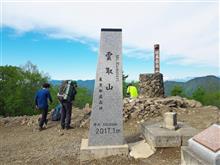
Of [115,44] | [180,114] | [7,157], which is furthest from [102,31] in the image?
[180,114]

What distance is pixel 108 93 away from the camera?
665 cm

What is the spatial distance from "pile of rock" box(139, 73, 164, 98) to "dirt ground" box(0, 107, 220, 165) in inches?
68.7

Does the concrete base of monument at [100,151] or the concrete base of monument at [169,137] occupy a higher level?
the concrete base of monument at [169,137]

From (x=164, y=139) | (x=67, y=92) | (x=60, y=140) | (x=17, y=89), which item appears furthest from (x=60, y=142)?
(x=17, y=89)

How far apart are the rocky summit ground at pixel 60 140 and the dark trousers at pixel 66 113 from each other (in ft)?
1.08

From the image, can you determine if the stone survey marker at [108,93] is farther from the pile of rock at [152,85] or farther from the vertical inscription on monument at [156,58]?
the vertical inscription on monument at [156,58]

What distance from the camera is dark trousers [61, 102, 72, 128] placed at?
33.2 feet

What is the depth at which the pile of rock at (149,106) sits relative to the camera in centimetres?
1159

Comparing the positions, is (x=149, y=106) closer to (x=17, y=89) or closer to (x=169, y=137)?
(x=169, y=137)

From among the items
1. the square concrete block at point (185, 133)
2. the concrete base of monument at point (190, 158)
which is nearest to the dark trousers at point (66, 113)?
the square concrete block at point (185, 133)

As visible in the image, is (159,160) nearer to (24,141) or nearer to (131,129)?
(131,129)

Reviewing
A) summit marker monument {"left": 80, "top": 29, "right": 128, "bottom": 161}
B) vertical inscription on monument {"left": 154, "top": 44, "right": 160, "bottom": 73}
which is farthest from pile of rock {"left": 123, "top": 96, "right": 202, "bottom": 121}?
summit marker monument {"left": 80, "top": 29, "right": 128, "bottom": 161}

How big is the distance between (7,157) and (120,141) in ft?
10.0

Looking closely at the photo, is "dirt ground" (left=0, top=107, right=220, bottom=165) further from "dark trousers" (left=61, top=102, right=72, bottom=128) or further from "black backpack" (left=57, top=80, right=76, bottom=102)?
"black backpack" (left=57, top=80, right=76, bottom=102)
